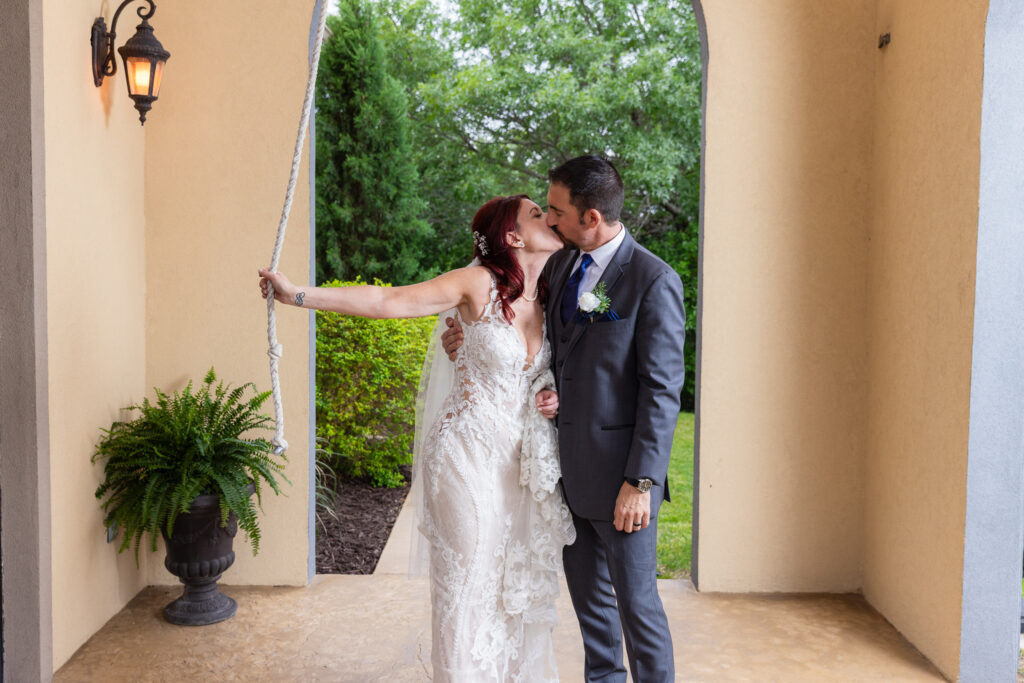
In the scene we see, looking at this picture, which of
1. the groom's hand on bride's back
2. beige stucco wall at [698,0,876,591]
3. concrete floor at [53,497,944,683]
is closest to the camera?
the groom's hand on bride's back

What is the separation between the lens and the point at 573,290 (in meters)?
2.66

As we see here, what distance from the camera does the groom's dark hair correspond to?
2531 millimetres

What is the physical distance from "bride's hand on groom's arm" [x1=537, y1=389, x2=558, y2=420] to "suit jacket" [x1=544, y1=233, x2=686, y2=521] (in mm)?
25

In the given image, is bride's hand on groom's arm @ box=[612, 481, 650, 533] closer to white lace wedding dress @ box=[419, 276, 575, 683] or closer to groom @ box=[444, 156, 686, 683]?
groom @ box=[444, 156, 686, 683]

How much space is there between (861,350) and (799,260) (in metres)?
0.53

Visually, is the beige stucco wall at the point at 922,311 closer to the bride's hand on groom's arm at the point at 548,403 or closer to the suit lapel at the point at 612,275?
the suit lapel at the point at 612,275

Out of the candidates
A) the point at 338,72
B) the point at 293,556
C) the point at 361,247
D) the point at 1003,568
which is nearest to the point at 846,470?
the point at 1003,568

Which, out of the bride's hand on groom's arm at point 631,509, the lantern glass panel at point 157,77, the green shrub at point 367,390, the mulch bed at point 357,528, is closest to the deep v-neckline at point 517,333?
the bride's hand on groom's arm at point 631,509

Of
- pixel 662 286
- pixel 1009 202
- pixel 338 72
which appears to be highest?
pixel 338 72

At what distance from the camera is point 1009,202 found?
3.13 metres

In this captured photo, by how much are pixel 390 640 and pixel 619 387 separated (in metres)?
1.72

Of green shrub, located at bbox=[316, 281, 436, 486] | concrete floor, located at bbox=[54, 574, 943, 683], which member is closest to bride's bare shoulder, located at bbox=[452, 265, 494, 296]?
concrete floor, located at bbox=[54, 574, 943, 683]

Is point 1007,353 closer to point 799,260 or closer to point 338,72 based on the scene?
point 799,260

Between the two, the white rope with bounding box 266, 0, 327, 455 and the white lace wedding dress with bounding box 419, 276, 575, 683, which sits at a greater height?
the white rope with bounding box 266, 0, 327, 455
